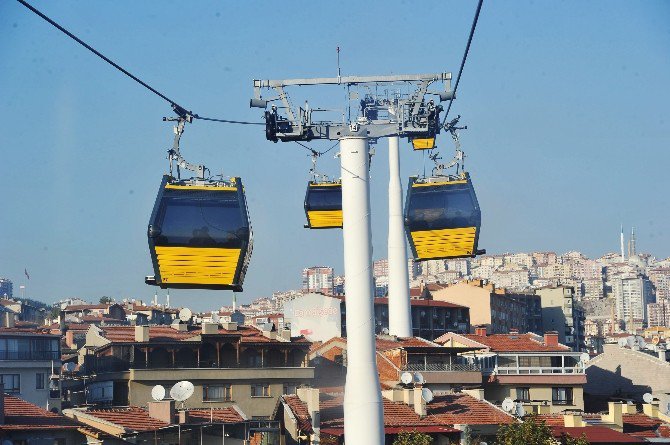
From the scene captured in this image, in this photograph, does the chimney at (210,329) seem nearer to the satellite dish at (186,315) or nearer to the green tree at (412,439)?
the satellite dish at (186,315)

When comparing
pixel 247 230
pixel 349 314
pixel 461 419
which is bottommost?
pixel 461 419

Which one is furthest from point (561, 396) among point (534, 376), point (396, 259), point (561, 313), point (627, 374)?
point (561, 313)

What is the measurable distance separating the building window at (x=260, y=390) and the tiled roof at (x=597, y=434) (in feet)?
63.7

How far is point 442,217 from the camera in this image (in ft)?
73.8

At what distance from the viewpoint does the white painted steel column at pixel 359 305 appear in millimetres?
19891

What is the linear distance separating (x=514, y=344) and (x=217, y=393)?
18386 mm

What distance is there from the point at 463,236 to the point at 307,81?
13.3ft

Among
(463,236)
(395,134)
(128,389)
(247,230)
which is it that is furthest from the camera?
(128,389)

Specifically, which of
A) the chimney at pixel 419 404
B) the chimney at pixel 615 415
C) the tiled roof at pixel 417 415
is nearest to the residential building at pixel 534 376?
the chimney at pixel 615 415

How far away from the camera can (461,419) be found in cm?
4781

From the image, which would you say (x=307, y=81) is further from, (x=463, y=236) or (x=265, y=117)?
(x=463, y=236)

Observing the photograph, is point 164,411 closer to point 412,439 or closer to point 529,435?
point 412,439

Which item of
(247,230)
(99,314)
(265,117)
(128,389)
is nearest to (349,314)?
(247,230)

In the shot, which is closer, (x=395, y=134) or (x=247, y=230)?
(x=247, y=230)
